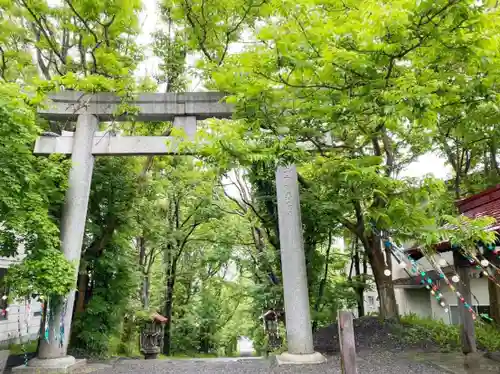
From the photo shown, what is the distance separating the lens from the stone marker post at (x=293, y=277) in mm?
6973

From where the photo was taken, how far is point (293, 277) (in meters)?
7.35

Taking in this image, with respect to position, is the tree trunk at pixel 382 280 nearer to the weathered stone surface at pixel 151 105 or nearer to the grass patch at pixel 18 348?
the weathered stone surface at pixel 151 105

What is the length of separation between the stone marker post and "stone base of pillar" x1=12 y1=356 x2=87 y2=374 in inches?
151

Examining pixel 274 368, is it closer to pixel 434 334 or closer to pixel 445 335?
pixel 434 334

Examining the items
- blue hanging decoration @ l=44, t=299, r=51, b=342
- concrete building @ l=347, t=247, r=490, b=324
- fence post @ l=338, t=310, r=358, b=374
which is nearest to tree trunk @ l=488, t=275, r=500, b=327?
concrete building @ l=347, t=247, r=490, b=324

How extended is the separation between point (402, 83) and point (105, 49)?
6.82 meters

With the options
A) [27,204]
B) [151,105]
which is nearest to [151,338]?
[27,204]

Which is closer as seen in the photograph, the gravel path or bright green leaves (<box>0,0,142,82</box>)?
the gravel path

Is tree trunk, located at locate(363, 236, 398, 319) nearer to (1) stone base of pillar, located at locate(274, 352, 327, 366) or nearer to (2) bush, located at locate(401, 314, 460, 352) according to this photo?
(2) bush, located at locate(401, 314, 460, 352)

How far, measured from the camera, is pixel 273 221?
33.7 ft

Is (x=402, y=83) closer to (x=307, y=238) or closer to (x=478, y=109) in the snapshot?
(x=478, y=109)

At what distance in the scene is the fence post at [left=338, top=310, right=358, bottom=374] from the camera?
3869 millimetres

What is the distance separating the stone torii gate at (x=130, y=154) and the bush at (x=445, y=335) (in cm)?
322

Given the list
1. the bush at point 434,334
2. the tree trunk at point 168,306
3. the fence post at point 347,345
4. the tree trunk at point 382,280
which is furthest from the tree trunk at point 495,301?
the tree trunk at point 168,306
